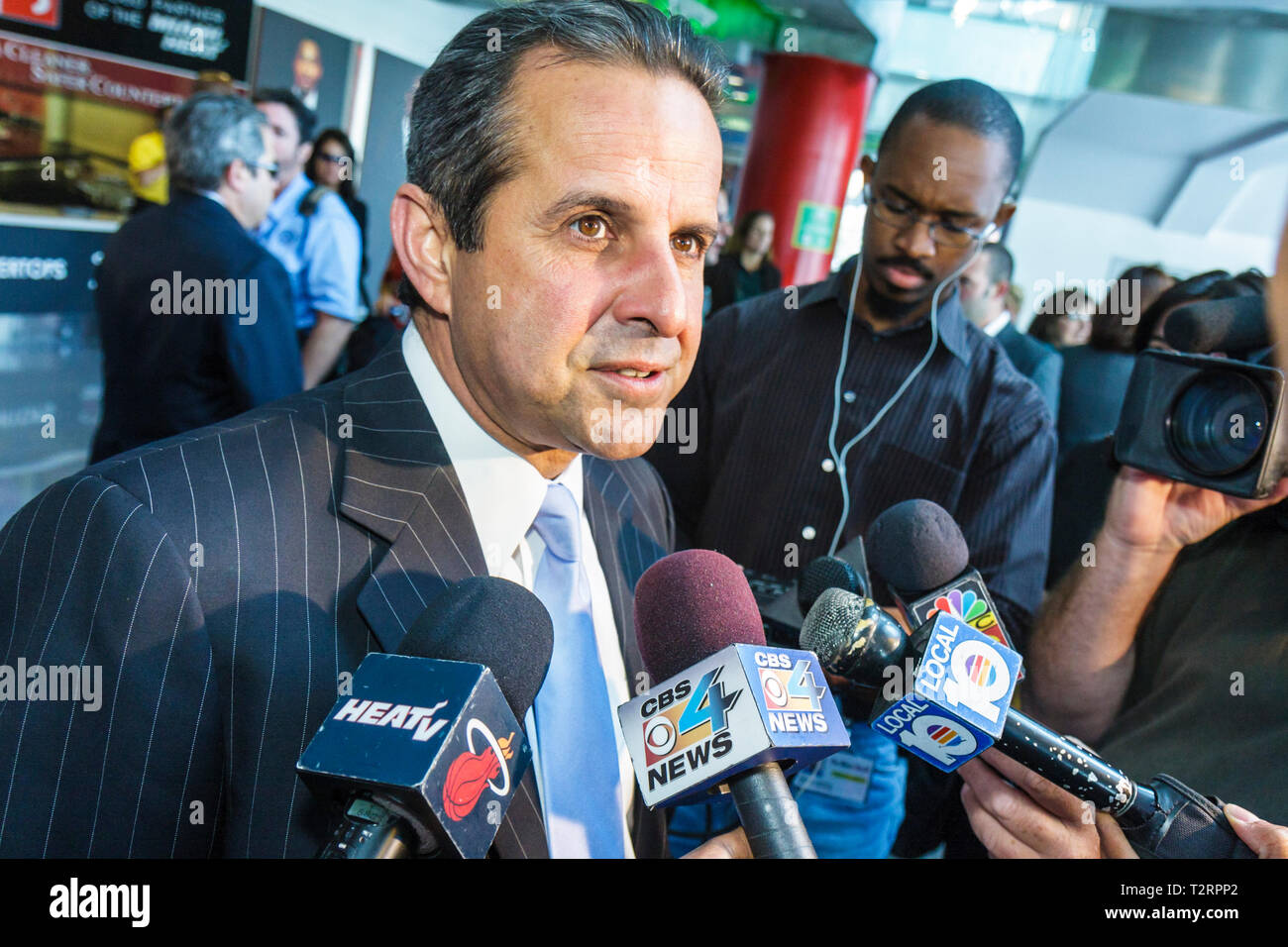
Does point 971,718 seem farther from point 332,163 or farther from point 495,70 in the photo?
point 332,163

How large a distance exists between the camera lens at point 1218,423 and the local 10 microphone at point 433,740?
95cm

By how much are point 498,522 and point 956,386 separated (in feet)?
4.09

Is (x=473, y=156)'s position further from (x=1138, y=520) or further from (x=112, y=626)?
(x=1138, y=520)

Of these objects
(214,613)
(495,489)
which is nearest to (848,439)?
(495,489)

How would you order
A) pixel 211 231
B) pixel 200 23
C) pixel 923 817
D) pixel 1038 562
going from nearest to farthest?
pixel 1038 562 → pixel 923 817 → pixel 211 231 → pixel 200 23

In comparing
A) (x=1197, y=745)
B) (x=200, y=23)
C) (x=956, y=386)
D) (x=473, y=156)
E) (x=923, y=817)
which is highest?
(x=200, y=23)

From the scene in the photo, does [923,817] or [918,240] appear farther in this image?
[923,817]

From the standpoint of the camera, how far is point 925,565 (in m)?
1.19

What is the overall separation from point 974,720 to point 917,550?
363mm

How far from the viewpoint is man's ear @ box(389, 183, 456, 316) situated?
1166 millimetres

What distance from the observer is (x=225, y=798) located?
99 centimetres

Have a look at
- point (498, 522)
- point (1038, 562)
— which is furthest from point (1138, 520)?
point (498, 522)

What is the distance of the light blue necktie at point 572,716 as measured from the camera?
1.11 meters

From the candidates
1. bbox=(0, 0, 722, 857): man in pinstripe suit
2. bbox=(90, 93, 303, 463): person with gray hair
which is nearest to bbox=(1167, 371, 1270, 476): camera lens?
bbox=(0, 0, 722, 857): man in pinstripe suit
